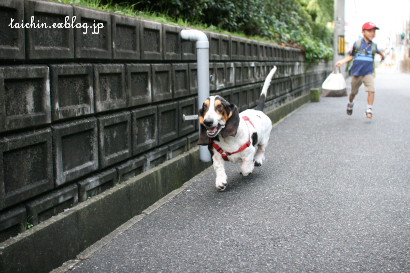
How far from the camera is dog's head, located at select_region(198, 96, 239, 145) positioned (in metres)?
4.29

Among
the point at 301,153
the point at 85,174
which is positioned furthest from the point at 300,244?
the point at 301,153

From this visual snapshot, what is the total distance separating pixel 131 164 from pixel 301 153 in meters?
3.21

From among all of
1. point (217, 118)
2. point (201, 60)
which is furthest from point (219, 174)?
point (201, 60)

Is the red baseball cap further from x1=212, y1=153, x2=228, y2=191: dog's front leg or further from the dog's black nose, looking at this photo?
the dog's black nose

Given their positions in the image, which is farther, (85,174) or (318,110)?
(318,110)

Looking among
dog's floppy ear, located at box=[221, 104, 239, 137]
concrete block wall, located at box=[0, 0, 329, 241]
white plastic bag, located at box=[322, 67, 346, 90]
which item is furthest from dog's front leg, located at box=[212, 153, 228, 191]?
white plastic bag, located at box=[322, 67, 346, 90]

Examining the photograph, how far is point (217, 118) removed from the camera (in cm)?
429

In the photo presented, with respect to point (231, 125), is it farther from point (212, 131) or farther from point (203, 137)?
point (203, 137)

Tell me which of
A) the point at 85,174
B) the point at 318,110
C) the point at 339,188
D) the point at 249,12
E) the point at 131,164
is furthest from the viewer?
the point at 318,110

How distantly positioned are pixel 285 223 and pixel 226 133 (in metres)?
1.07

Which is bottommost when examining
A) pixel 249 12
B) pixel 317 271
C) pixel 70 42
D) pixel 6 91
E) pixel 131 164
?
pixel 317 271

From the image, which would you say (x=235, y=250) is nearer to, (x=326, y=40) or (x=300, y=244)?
(x=300, y=244)

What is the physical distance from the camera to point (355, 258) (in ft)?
10.0

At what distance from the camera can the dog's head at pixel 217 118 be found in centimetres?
429
